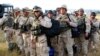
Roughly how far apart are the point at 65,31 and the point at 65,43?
501 millimetres

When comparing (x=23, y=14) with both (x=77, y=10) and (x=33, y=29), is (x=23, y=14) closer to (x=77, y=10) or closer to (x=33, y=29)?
(x=77, y=10)

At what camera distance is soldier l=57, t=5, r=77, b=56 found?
44.3 feet

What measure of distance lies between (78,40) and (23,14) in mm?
2547

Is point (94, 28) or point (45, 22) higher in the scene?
point (45, 22)

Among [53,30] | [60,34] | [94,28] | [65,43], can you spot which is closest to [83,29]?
[94,28]

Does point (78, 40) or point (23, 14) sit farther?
point (23, 14)

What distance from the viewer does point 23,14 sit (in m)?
16.9

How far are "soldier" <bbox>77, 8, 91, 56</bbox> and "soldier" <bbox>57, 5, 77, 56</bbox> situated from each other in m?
0.93

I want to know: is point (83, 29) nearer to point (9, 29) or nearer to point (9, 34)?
point (9, 29)

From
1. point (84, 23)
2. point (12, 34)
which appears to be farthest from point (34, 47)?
point (12, 34)

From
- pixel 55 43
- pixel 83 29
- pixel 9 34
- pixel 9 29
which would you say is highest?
pixel 83 29

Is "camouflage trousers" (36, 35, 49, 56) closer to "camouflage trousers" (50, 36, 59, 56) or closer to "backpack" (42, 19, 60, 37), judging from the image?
"backpack" (42, 19, 60, 37)

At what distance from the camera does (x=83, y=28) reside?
50.0 ft

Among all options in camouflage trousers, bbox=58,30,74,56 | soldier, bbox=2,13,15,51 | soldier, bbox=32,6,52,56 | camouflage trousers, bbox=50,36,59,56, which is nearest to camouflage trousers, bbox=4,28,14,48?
soldier, bbox=2,13,15,51
